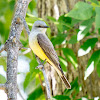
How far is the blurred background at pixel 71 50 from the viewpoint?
349 cm

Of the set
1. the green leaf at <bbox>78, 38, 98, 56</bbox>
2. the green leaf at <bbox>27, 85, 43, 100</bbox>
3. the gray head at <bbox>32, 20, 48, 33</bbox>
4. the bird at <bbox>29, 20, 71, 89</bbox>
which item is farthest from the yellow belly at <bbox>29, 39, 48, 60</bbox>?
the green leaf at <bbox>27, 85, 43, 100</bbox>

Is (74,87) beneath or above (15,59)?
beneath

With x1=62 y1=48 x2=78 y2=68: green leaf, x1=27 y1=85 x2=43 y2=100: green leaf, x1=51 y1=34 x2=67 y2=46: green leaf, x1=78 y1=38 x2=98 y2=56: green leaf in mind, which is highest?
x1=51 y1=34 x2=67 y2=46: green leaf

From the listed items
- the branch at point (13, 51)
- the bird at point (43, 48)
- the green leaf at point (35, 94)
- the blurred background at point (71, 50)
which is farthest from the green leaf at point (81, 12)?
the green leaf at point (35, 94)

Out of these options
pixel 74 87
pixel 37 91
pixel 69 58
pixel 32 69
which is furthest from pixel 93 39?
pixel 37 91

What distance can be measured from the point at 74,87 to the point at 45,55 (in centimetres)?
81

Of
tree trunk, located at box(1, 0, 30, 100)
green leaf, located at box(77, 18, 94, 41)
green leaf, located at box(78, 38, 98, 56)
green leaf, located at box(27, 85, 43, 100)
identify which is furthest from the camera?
green leaf, located at box(27, 85, 43, 100)

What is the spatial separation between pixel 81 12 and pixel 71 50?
87 centimetres

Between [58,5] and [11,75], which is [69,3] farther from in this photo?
[11,75]

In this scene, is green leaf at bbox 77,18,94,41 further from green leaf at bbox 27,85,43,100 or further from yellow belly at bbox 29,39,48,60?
green leaf at bbox 27,85,43,100

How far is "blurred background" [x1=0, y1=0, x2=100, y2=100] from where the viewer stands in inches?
137

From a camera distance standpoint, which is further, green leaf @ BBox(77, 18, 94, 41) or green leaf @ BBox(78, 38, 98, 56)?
green leaf @ BBox(78, 38, 98, 56)

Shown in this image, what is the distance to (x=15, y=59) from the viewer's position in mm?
2410

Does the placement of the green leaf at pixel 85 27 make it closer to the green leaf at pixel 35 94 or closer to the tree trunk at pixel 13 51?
the tree trunk at pixel 13 51
